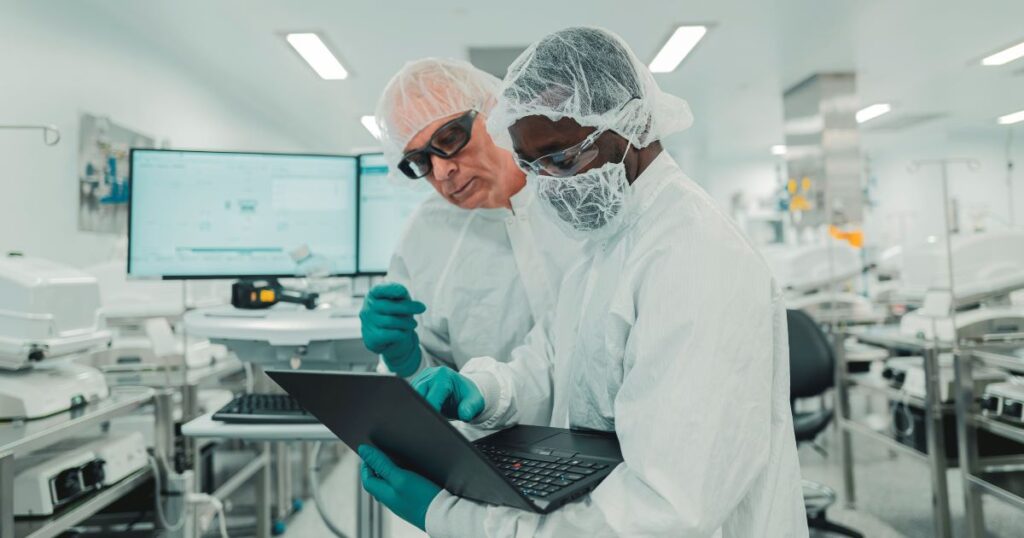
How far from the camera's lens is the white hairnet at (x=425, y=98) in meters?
1.26

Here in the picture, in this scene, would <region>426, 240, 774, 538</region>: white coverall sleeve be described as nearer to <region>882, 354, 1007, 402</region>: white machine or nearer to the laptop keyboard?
the laptop keyboard

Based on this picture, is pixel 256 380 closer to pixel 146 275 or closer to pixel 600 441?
pixel 146 275

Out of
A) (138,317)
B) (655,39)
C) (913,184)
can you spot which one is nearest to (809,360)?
(138,317)

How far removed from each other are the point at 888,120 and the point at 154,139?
738cm

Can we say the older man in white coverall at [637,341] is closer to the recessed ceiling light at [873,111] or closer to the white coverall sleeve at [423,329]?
the white coverall sleeve at [423,329]

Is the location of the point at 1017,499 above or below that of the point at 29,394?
below

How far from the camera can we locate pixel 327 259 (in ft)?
5.89

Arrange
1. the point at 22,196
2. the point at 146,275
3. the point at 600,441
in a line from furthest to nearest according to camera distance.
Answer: the point at 22,196
the point at 146,275
the point at 600,441

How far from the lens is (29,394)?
1456 mm

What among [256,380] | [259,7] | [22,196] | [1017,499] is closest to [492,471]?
[1017,499]

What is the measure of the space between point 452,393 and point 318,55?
425cm

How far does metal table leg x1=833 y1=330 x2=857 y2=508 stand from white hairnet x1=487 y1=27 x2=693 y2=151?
2.34 m

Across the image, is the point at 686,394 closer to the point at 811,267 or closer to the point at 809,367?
the point at 809,367

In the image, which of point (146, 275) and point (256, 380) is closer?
point (146, 275)
